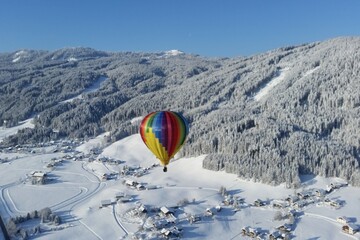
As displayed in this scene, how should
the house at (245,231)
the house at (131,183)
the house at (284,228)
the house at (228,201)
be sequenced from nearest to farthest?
the house at (284,228) → the house at (245,231) → the house at (228,201) → the house at (131,183)

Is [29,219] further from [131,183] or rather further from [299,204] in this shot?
[299,204]

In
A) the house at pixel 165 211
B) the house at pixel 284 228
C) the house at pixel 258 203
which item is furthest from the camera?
the house at pixel 258 203

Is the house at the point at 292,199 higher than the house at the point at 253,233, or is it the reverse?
the house at the point at 292,199

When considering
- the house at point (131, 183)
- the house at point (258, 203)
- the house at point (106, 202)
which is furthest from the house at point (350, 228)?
the house at point (131, 183)

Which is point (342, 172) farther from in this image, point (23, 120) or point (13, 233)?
point (23, 120)

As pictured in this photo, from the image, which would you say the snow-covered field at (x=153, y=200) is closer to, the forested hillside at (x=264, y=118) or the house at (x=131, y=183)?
the house at (x=131, y=183)

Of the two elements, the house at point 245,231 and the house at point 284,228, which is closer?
the house at point 284,228

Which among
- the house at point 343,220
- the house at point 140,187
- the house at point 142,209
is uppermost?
the house at point 140,187

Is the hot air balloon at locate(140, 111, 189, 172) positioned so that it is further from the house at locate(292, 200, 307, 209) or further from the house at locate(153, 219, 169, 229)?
the house at locate(292, 200, 307, 209)
